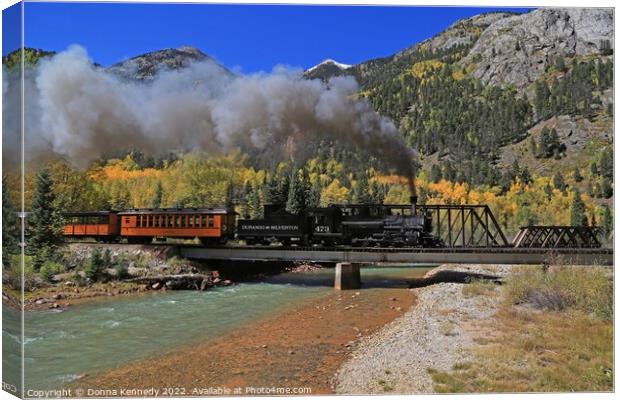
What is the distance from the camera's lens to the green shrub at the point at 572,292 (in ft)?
32.1

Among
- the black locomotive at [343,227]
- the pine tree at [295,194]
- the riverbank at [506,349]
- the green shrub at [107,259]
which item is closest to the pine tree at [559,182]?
the black locomotive at [343,227]

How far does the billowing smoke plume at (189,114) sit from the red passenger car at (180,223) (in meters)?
4.81

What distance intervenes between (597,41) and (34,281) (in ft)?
53.4

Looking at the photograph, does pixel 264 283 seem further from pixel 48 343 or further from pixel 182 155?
pixel 48 343

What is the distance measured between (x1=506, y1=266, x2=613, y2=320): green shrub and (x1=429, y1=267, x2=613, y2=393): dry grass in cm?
2

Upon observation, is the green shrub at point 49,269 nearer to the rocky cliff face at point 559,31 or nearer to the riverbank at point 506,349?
the riverbank at point 506,349

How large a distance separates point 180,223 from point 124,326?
392 inches

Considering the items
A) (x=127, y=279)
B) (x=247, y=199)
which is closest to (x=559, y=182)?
(x=247, y=199)

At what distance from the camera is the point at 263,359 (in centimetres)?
960

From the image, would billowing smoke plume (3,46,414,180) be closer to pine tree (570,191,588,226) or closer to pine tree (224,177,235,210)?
pine tree (224,177,235,210)

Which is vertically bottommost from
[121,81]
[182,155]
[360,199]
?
Answer: [360,199]

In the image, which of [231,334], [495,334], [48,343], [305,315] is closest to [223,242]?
[305,315]

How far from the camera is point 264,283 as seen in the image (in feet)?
73.6

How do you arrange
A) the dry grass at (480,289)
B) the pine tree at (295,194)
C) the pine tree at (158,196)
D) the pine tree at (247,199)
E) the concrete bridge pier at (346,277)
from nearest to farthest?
1. the dry grass at (480,289)
2. the concrete bridge pier at (346,277)
3. the pine tree at (295,194)
4. the pine tree at (158,196)
5. the pine tree at (247,199)
